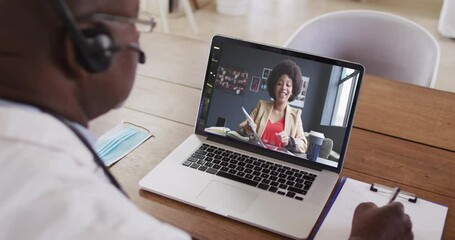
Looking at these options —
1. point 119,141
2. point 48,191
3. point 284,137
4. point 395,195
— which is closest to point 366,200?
point 395,195

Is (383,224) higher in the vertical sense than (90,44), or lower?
lower

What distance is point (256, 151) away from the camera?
1157 mm

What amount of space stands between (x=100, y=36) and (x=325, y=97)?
1.99 feet

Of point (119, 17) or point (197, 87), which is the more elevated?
point (119, 17)

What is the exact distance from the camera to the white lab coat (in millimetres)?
555

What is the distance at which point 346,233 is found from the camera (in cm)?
93

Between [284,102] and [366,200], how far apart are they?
27 cm

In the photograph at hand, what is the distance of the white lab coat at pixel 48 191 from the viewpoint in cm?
56

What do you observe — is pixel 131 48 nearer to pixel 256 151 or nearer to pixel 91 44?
pixel 91 44

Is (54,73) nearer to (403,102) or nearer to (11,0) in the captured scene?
(11,0)

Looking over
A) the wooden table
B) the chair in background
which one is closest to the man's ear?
the wooden table

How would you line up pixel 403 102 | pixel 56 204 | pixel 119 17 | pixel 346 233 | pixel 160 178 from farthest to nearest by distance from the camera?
1. pixel 403 102
2. pixel 160 178
3. pixel 346 233
4. pixel 119 17
5. pixel 56 204

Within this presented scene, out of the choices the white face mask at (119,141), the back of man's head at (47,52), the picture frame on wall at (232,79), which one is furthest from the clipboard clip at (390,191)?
the back of man's head at (47,52)

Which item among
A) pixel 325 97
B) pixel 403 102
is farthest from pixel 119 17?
pixel 403 102
